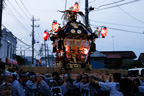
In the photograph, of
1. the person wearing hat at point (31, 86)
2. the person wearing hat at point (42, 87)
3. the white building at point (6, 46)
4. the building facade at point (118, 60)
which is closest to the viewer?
the person wearing hat at point (42, 87)

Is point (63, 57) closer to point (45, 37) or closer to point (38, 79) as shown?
point (45, 37)

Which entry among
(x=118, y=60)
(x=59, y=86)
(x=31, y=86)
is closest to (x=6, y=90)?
(x=31, y=86)

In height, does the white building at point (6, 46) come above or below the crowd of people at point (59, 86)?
above

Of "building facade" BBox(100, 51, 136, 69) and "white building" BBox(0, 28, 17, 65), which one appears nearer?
"white building" BBox(0, 28, 17, 65)

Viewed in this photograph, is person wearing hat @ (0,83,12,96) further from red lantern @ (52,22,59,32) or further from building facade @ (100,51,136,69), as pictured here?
building facade @ (100,51,136,69)

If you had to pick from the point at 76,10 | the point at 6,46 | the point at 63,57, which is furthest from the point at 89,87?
the point at 6,46

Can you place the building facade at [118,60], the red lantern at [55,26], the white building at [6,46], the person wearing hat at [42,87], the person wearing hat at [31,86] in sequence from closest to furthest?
the person wearing hat at [42,87] → the person wearing hat at [31,86] → the red lantern at [55,26] → the white building at [6,46] → the building facade at [118,60]

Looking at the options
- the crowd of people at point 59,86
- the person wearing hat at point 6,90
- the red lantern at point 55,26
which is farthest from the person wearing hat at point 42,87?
the red lantern at point 55,26

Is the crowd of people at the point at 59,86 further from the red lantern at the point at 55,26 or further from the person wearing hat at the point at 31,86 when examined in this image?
the red lantern at the point at 55,26

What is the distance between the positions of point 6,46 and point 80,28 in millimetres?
21551

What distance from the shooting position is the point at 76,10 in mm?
18797

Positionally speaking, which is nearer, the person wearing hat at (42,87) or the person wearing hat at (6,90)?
the person wearing hat at (6,90)

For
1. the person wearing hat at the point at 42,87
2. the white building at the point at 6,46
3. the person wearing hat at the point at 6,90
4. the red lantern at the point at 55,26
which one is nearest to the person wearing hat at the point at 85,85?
the person wearing hat at the point at 42,87

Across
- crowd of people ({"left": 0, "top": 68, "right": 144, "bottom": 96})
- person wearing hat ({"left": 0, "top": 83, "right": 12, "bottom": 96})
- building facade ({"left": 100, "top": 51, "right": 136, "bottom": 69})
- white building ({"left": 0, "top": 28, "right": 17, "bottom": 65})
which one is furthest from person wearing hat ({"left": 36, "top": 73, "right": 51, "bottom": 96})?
building facade ({"left": 100, "top": 51, "right": 136, "bottom": 69})
